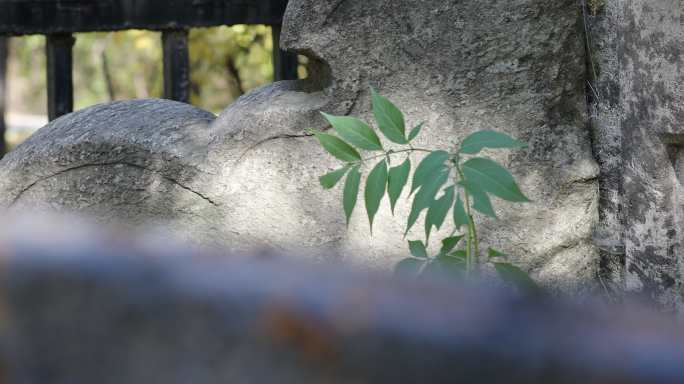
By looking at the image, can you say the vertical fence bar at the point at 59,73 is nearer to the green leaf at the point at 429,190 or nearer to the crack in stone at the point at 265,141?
the crack in stone at the point at 265,141

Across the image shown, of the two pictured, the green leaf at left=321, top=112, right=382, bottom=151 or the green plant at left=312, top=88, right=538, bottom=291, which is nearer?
the green plant at left=312, top=88, right=538, bottom=291

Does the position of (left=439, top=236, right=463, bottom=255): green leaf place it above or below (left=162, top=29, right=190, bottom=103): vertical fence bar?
below

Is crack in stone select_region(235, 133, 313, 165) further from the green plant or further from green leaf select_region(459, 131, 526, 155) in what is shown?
green leaf select_region(459, 131, 526, 155)

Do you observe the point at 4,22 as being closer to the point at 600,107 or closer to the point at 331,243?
the point at 331,243

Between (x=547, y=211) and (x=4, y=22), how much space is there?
175 cm

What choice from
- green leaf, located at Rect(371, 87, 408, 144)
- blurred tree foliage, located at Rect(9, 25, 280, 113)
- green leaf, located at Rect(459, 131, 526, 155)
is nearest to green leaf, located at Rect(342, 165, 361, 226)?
green leaf, located at Rect(371, 87, 408, 144)

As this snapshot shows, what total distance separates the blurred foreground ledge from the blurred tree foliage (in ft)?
14.8

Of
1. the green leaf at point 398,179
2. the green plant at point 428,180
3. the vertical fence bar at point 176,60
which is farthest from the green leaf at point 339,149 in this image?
the vertical fence bar at point 176,60

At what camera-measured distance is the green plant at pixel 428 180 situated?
1686 millimetres

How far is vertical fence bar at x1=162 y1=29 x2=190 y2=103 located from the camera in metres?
3.06

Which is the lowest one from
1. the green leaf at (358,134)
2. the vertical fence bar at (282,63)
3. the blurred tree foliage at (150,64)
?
the blurred tree foliage at (150,64)

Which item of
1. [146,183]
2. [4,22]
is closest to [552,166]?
[146,183]

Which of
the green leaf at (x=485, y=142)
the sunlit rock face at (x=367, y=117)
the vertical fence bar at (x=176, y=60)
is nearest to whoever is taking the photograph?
the green leaf at (x=485, y=142)

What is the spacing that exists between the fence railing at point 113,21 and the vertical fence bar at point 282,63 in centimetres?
13
